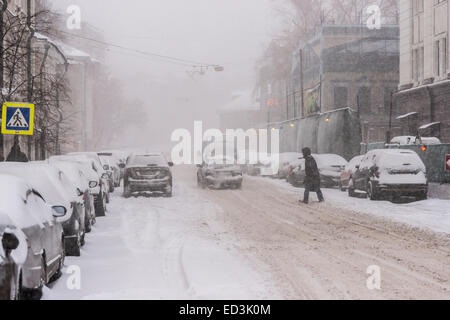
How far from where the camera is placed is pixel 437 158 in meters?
25.7

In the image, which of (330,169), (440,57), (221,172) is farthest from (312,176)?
(440,57)

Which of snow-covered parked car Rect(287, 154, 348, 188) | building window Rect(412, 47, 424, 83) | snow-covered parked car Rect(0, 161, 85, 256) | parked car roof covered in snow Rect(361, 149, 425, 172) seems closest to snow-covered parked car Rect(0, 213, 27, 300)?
snow-covered parked car Rect(0, 161, 85, 256)

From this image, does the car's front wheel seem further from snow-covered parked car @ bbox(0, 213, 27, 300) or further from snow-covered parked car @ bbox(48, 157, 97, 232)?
snow-covered parked car @ bbox(0, 213, 27, 300)

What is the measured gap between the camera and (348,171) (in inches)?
1037

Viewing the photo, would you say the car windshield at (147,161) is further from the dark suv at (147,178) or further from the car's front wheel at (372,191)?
the car's front wheel at (372,191)

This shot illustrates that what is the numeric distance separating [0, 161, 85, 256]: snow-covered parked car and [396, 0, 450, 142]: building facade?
928 inches

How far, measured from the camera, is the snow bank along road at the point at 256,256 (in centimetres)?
819

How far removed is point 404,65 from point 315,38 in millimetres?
19759

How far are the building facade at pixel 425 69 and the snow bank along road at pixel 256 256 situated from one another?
53.9 ft

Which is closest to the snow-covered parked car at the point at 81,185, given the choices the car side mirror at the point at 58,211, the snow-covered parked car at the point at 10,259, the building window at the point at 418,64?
the car side mirror at the point at 58,211

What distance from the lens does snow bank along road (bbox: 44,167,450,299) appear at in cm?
819
